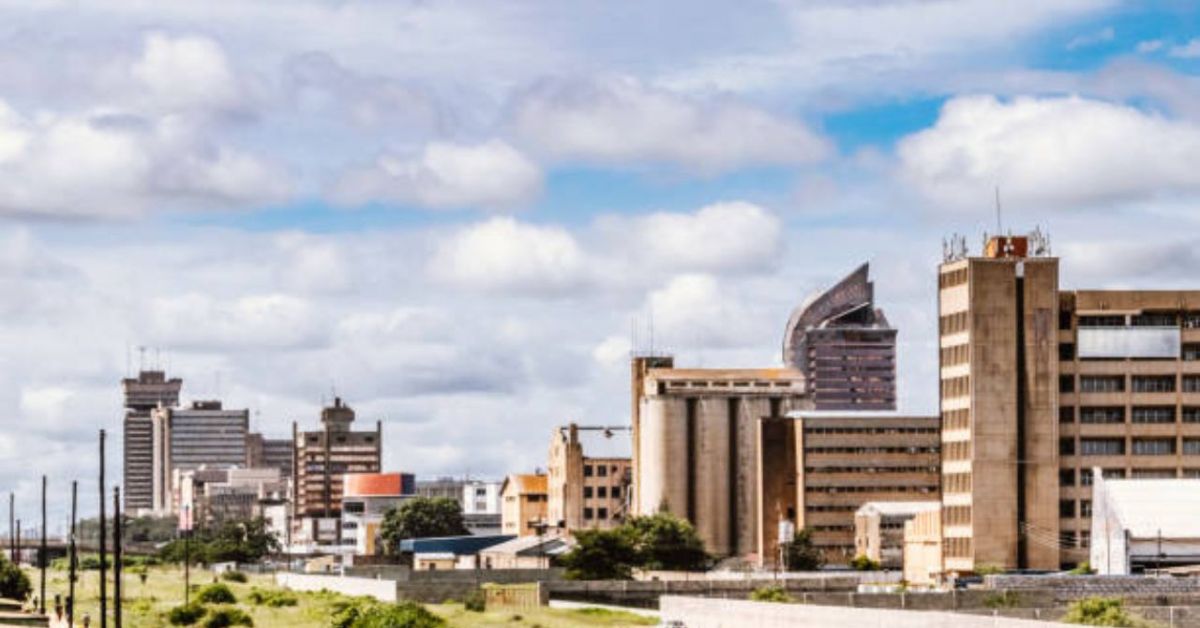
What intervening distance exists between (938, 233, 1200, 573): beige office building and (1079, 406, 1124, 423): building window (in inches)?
3.0

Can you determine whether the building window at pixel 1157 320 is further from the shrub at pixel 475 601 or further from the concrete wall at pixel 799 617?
the concrete wall at pixel 799 617

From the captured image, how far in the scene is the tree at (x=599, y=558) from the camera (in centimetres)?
19338

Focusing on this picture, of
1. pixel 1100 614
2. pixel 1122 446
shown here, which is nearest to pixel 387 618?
pixel 1100 614

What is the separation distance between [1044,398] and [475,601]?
5306cm

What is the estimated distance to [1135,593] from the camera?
409ft

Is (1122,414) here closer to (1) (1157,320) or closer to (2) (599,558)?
(1) (1157,320)

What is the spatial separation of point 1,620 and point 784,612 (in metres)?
58.3

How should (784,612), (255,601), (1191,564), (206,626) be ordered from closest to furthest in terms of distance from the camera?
(784,612), (206,626), (1191,564), (255,601)

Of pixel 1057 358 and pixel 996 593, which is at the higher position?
pixel 1057 358

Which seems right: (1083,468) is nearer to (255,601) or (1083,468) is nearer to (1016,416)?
(1016,416)

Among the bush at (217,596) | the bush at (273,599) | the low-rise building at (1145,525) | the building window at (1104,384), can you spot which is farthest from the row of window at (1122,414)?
the bush at (217,596)

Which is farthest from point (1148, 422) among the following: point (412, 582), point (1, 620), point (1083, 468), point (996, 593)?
point (1, 620)

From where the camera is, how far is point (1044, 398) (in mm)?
186375

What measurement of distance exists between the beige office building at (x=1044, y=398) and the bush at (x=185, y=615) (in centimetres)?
6245
